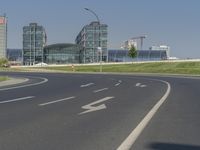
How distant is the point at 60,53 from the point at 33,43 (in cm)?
959

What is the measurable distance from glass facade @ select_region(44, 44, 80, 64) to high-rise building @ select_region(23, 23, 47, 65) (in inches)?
93.7

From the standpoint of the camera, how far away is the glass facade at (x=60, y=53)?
150375 millimetres

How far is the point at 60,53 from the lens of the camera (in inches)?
5979

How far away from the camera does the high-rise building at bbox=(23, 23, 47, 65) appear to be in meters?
147

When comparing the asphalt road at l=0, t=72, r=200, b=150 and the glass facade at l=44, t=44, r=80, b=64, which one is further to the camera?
the glass facade at l=44, t=44, r=80, b=64

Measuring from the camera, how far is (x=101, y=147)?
328 inches

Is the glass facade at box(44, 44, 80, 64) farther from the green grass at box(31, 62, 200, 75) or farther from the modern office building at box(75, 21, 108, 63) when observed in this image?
the green grass at box(31, 62, 200, 75)

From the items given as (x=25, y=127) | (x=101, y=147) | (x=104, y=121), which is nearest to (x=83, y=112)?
(x=104, y=121)

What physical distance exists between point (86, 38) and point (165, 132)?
140084 millimetres

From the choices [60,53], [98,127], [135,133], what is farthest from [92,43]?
[135,133]

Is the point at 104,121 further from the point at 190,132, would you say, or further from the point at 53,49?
the point at 53,49

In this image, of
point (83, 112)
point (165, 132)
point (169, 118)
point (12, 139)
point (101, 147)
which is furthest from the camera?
point (83, 112)

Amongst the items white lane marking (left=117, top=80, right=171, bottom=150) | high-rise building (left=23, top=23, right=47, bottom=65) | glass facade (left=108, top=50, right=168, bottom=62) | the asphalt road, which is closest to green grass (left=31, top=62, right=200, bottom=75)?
the asphalt road

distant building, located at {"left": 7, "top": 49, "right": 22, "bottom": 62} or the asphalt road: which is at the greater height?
the asphalt road
